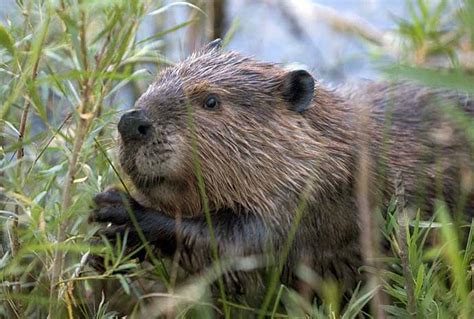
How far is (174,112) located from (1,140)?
0.69 metres

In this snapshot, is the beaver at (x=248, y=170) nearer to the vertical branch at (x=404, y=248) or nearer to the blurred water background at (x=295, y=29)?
the vertical branch at (x=404, y=248)

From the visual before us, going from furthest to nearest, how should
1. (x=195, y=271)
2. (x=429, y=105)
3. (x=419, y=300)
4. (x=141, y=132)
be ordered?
(x=429, y=105) < (x=195, y=271) < (x=141, y=132) < (x=419, y=300)

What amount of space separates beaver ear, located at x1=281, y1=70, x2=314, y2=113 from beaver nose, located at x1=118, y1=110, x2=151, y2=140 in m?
0.58

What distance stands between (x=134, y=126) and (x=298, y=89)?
661 mm

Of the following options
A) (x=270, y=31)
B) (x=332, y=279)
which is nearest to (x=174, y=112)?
(x=332, y=279)

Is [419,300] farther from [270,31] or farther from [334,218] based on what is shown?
[270,31]

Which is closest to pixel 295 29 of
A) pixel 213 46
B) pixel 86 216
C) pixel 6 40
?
pixel 213 46

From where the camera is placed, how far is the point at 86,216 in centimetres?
334

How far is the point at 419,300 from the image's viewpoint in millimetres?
2770

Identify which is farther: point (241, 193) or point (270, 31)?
point (270, 31)

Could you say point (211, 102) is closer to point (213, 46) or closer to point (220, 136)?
point (220, 136)

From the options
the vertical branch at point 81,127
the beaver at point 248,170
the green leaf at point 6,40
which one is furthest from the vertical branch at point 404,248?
the green leaf at point 6,40

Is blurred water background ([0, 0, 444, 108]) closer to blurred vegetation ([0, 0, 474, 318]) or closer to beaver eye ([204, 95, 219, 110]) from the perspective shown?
blurred vegetation ([0, 0, 474, 318])

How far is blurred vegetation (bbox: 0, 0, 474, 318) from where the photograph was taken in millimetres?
2592
